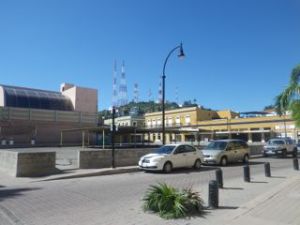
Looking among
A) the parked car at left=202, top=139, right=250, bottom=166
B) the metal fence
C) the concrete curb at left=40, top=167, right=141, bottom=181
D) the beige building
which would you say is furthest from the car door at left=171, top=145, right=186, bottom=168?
the metal fence

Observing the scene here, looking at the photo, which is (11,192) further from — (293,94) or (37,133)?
(37,133)

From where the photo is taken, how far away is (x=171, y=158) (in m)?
18.4

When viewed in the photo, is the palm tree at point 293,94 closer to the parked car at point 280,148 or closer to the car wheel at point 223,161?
the car wheel at point 223,161

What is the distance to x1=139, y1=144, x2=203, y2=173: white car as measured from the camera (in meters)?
17.9

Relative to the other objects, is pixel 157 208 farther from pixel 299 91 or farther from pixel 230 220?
pixel 299 91

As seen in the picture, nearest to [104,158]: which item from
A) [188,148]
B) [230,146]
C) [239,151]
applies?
[188,148]

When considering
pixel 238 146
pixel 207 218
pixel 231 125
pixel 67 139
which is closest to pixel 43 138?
pixel 67 139

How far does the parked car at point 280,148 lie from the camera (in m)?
32.0

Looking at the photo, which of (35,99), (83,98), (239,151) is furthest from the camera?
(83,98)

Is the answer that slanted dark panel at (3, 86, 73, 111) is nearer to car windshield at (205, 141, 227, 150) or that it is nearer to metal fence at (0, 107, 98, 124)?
metal fence at (0, 107, 98, 124)

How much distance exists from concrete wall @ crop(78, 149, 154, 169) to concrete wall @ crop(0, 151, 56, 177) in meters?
1.98

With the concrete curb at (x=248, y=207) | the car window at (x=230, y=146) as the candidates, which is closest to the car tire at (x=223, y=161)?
the car window at (x=230, y=146)

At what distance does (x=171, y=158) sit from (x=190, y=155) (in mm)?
1764

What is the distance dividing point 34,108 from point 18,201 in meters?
65.2
